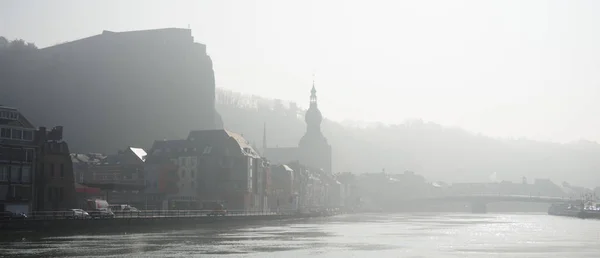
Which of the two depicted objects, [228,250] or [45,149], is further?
[45,149]

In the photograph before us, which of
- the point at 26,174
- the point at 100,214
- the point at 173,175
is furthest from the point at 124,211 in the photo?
the point at 173,175

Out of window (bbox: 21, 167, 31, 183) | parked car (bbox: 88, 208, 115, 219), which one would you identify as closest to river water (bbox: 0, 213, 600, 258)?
parked car (bbox: 88, 208, 115, 219)

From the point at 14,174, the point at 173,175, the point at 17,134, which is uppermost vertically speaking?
the point at 17,134

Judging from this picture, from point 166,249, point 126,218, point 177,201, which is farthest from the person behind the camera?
point 177,201

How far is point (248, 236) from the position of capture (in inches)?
3455

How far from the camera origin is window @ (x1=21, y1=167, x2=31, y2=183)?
312 ft

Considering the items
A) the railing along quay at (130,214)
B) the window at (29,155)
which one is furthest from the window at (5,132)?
the railing along quay at (130,214)

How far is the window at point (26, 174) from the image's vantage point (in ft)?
312

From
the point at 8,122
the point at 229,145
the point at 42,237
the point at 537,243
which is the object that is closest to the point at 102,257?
the point at 42,237

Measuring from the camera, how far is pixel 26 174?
9575 centimetres

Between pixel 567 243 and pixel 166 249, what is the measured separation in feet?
151

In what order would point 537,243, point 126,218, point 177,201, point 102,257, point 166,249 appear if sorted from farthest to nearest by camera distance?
1. point 177,201
2. point 126,218
3. point 537,243
4. point 166,249
5. point 102,257

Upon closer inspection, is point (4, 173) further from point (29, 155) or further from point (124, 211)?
point (124, 211)

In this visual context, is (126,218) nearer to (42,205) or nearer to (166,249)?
(42,205)
